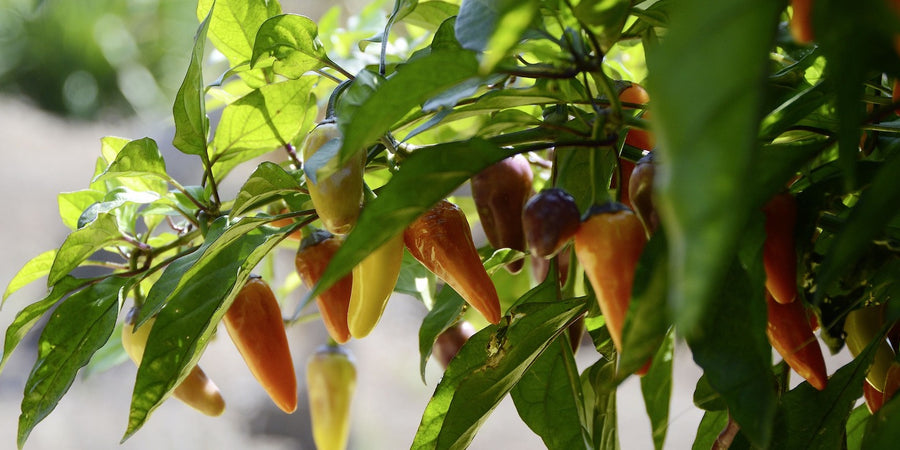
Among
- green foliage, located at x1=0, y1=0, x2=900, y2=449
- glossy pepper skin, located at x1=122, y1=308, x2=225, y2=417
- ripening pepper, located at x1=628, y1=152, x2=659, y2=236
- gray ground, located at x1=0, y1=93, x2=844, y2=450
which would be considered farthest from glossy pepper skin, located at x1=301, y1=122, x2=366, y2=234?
gray ground, located at x1=0, y1=93, x2=844, y2=450

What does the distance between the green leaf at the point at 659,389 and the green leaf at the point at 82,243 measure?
304 millimetres

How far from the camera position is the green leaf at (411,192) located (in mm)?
258

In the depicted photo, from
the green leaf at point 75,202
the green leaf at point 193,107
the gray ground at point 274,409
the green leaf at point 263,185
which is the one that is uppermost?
A: the green leaf at point 75,202

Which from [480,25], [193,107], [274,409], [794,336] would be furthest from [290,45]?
[274,409]

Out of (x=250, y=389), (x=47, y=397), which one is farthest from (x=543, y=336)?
(x=250, y=389)

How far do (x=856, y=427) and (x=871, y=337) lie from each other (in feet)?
0.23

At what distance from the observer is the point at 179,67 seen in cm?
445

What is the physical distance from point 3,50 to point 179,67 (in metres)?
0.89

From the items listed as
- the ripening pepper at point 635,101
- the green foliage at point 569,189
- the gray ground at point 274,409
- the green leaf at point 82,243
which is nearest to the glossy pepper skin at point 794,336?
the green foliage at point 569,189

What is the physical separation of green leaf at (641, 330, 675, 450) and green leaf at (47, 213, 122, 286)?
30cm

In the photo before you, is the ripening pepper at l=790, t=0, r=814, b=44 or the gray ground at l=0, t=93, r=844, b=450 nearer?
the ripening pepper at l=790, t=0, r=814, b=44

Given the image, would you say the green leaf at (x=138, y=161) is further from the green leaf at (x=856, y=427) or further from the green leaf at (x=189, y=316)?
the green leaf at (x=856, y=427)

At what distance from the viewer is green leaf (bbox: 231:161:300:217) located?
1.27 feet

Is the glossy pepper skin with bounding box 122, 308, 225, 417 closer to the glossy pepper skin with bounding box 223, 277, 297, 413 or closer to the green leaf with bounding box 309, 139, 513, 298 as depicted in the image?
the glossy pepper skin with bounding box 223, 277, 297, 413
